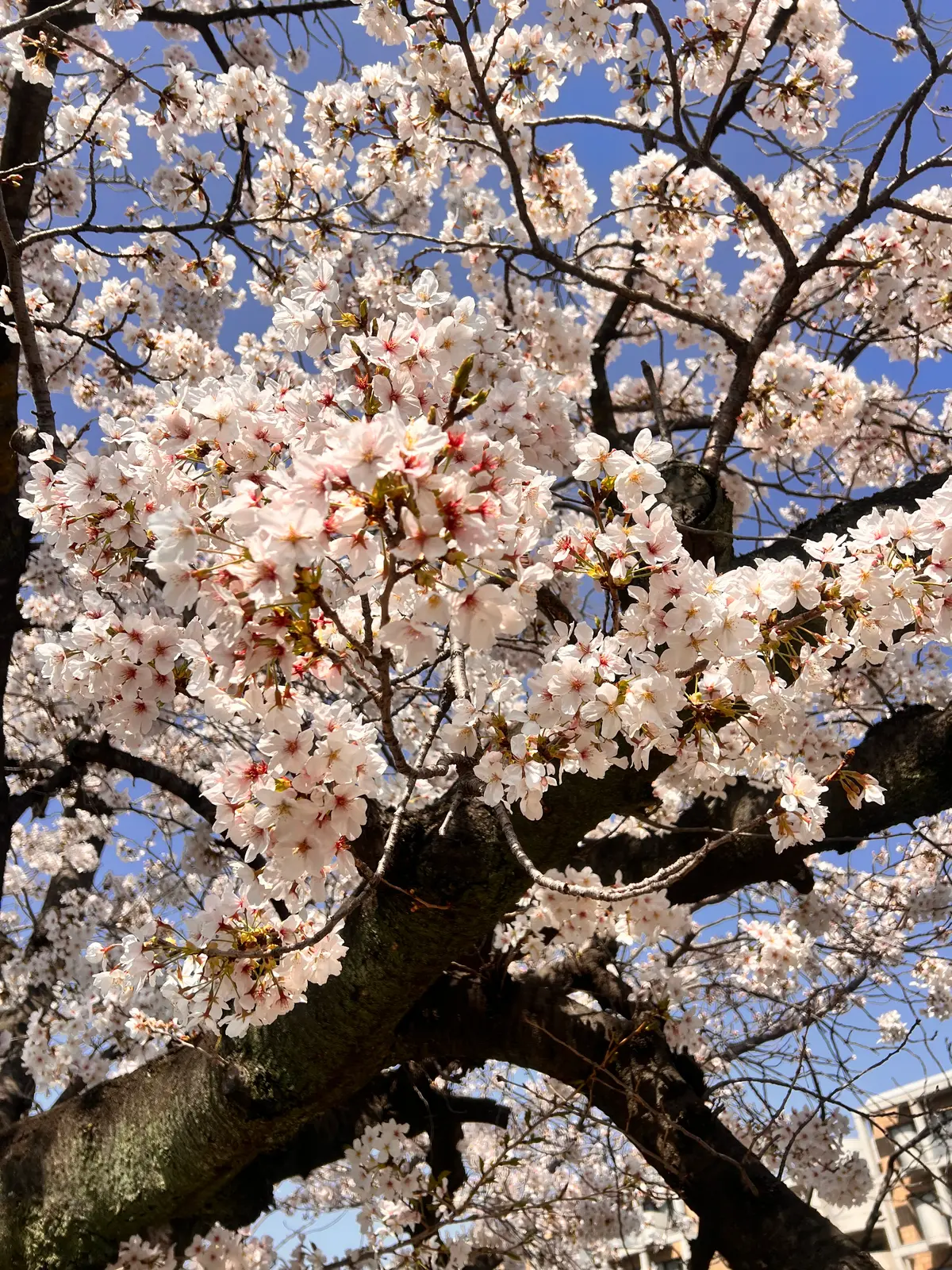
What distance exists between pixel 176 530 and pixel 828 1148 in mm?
4163

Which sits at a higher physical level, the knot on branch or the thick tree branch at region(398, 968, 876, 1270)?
the knot on branch

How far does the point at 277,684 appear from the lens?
119 cm

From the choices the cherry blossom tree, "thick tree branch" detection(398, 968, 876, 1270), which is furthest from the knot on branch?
"thick tree branch" detection(398, 968, 876, 1270)

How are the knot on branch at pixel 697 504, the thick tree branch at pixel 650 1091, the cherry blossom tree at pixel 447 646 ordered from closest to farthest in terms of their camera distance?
1. the cherry blossom tree at pixel 447 646
2. the knot on branch at pixel 697 504
3. the thick tree branch at pixel 650 1091

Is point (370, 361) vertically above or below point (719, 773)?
above

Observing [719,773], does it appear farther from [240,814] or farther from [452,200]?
[452,200]

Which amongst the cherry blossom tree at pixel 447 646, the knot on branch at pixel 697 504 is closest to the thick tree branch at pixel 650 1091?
the cherry blossom tree at pixel 447 646

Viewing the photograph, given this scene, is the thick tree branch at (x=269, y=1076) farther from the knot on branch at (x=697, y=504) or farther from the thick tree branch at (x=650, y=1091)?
the knot on branch at (x=697, y=504)

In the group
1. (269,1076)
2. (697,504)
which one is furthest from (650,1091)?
(697,504)

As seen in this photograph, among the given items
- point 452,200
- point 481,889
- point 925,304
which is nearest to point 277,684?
point 481,889

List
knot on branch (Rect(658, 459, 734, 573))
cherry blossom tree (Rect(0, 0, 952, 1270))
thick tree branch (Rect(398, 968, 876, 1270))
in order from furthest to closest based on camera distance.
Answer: thick tree branch (Rect(398, 968, 876, 1270)) < knot on branch (Rect(658, 459, 734, 573)) < cherry blossom tree (Rect(0, 0, 952, 1270))

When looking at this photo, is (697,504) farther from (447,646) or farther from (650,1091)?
(650,1091)

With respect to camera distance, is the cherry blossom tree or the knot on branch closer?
the cherry blossom tree

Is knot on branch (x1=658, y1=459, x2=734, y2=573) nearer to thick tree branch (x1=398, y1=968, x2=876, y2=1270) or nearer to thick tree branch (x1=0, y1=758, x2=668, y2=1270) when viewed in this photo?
thick tree branch (x1=0, y1=758, x2=668, y2=1270)
